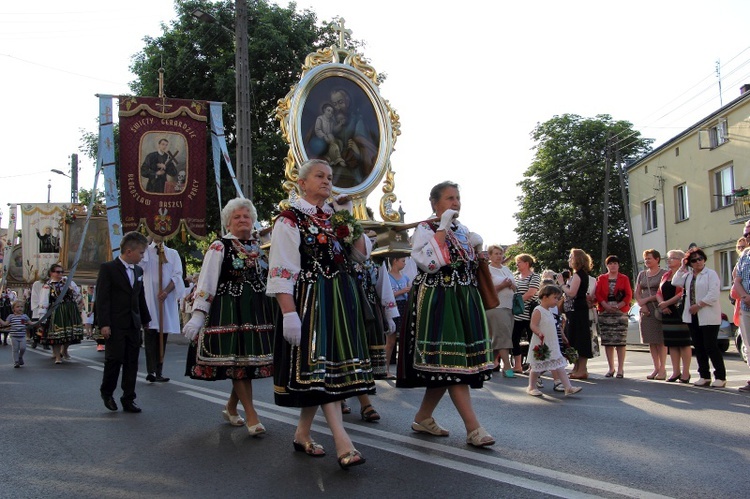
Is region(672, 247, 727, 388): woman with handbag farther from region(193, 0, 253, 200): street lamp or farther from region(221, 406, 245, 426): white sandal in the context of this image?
Answer: region(193, 0, 253, 200): street lamp

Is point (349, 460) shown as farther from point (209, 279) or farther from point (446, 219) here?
point (209, 279)

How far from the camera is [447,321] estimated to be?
5.55 metres

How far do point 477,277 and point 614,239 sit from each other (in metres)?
43.0

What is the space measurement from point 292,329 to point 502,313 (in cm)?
674

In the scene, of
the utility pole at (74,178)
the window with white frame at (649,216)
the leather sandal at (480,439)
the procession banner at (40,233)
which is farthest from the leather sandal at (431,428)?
the utility pole at (74,178)

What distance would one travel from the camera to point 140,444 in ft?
19.5

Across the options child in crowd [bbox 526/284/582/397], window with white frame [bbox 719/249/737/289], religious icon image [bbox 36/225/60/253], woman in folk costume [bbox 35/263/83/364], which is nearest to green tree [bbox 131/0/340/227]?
religious icon image [bbox 36/225/60/253]

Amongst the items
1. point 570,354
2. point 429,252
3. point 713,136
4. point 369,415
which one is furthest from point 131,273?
point 713,136

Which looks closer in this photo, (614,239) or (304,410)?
(304,410)

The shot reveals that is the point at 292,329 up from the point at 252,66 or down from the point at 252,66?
down

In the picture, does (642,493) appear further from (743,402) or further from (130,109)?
(130,109)

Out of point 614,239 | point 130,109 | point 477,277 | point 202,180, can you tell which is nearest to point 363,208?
point 202,180

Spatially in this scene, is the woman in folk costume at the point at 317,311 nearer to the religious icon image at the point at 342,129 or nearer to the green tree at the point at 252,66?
the religious icon image at the point at 342,129

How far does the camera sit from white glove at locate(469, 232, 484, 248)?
19.1 ft
